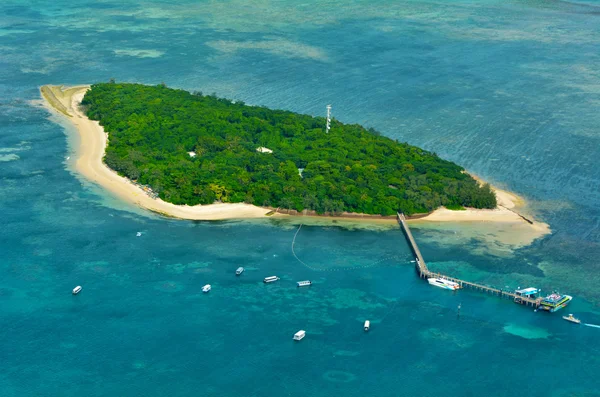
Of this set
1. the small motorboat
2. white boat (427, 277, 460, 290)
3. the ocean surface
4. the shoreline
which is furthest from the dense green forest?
the small motorboat

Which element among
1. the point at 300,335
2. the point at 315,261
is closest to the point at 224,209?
the point at 315,261

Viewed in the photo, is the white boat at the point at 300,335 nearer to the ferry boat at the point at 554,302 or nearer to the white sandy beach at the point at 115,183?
the ferry boat at the point at 554,302

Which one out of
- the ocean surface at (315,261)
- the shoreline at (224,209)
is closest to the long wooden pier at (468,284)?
the ocean surface at (315,261)

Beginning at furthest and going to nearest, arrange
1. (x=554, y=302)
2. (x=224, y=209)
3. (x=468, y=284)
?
(x=224, y=209) → (x=468, y=284) → (x=554, y=302)

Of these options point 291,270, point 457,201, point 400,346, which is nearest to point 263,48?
point 457,201

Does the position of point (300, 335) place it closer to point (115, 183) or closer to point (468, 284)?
point (468, 284)

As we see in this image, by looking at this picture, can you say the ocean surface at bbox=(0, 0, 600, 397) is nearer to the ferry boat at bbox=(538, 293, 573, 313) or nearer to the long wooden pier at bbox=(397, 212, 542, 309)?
the ferry boat at bbox=(538, 293, 573, 313)
